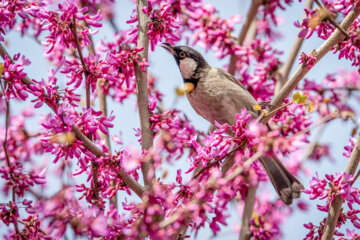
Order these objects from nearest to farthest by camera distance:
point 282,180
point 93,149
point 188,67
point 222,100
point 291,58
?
1. point 93,149
2. point 282,180
3. point 222,100
4. point 188,67
5. point 291,58

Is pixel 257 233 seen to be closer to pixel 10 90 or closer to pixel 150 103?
pixel 150 103

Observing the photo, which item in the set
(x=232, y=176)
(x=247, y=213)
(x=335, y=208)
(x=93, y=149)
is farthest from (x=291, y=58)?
(x=232, y=176)

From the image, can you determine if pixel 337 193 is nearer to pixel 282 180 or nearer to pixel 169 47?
pixel 282 180

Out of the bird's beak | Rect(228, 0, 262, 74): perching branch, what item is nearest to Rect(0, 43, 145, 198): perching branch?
the bird's beak

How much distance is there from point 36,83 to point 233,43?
8.06ft

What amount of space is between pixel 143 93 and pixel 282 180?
1.48 metres

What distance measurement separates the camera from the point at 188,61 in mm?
3920

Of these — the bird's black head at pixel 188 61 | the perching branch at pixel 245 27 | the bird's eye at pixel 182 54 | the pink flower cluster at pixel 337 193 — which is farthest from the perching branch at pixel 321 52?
the perching branch at pixel 245 27

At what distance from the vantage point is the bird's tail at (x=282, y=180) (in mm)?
3348

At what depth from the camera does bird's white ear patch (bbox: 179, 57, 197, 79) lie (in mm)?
3889

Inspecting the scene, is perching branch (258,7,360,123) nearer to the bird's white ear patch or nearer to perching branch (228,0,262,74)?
the bird's white ear patch

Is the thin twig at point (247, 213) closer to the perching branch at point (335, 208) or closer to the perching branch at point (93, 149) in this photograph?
the perching branch at point (335, 208)

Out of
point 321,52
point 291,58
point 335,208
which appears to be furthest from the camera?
point 291,58

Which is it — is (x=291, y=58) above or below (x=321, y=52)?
above
